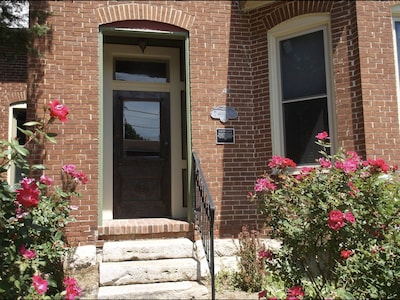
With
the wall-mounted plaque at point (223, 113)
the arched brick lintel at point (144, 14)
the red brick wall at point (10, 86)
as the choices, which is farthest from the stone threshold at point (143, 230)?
the red brick wall at point (10, 86)

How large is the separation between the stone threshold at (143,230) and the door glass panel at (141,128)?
1.39 metres

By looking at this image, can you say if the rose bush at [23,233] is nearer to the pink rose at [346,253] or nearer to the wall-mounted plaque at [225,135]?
the pink rose at [346,253]

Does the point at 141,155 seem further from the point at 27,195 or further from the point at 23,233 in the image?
the point at 27,195

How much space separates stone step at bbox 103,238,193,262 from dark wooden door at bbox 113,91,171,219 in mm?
1218

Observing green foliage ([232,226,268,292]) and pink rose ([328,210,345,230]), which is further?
green foliage ([232,226,268,292])

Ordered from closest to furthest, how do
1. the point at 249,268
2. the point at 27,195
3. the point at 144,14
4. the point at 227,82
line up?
the point at 27,195 → the point at 249,268 → the point at 144,14 → the point at 227,82

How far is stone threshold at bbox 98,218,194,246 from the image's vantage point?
16.0ft

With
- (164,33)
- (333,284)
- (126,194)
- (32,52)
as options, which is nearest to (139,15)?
(164,33)

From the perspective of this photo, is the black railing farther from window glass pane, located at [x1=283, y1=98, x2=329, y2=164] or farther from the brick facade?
window glass pane, located at [x1=283, y1=98, x2=329, y2=164]

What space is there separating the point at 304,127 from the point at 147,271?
284cm

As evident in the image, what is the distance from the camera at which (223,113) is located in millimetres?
5465

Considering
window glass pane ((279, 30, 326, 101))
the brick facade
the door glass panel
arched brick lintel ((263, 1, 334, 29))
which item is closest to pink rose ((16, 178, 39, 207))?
the brick facade

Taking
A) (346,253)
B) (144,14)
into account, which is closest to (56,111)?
(346,253)

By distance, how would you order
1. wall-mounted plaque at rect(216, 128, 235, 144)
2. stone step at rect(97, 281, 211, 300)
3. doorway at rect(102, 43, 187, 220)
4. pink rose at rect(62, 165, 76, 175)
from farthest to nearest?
1. doorway at rect(102, 43, 187, 220)
2. wall-mounted plaque at rect(216, 128, 235, 144)
3. pink rose at rect(62, 165, 76, 175)
4. stone step at rect(97, 281, 211, 300)
